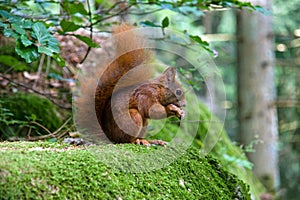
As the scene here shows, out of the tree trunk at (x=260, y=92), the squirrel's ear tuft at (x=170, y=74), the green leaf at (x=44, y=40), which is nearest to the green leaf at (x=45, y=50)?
the green leaf at (x=44, y=40)

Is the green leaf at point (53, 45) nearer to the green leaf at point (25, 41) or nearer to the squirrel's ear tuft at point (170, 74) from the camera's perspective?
the green leaf at point (25, 41)

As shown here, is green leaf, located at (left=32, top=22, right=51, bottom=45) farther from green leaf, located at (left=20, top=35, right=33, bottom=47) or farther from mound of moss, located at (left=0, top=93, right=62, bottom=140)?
mound of moss, located at (left=0, top=93, right=62, bottom=140)

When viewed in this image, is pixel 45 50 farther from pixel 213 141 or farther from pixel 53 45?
pixel 213 141

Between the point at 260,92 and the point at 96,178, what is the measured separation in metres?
4.35

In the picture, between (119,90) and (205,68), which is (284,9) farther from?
(119,90)

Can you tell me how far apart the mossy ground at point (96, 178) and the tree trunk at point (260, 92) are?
352cm

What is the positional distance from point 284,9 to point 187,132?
14.8ft

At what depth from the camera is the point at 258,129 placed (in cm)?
553

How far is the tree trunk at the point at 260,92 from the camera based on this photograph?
217 inches

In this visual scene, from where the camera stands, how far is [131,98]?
2.01 metres

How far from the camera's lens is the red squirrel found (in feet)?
6.58

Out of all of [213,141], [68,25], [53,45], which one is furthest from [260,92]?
[53,45]

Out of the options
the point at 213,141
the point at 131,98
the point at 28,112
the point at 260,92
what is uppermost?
the point at 131,98

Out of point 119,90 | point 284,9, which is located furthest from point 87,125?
point 284,9
